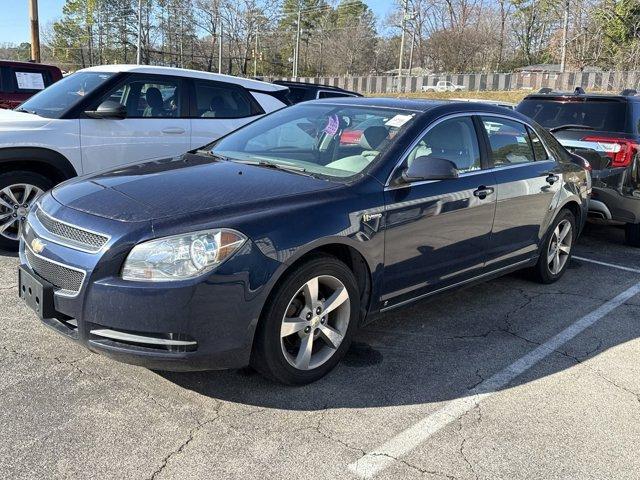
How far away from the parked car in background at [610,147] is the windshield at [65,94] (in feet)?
17.5

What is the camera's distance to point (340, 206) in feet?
11.3

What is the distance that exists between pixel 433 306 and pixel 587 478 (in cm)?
221

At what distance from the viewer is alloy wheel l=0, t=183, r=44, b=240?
5574 mm

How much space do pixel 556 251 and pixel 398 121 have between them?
8.15ft

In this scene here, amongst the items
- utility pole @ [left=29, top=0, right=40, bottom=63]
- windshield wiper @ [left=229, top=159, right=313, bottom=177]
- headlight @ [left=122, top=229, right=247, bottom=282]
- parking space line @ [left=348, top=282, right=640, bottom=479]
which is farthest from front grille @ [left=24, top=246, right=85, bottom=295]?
utility pole @ [left=29, top=0, right=40, bottom=63]

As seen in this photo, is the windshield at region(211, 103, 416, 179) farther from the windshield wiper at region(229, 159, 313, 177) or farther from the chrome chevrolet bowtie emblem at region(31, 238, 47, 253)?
the chrome chevrolet bowtie emblem at region(31, 238, 47, 253)

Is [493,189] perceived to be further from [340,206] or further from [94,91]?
[94,91]

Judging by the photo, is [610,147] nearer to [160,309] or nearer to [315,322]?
[315,322]

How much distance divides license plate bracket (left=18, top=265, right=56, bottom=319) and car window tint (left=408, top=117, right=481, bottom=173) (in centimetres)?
240

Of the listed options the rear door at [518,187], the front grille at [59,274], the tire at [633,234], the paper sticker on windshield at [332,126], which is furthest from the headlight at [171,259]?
the tire at [633,234]

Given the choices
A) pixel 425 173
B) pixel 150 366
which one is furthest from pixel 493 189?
pixel 150 366

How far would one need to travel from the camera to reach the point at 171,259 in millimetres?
2902

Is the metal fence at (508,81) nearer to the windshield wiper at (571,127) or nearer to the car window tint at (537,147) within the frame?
the windshield wiper at (571,127)

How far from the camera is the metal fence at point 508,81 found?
3638cm
